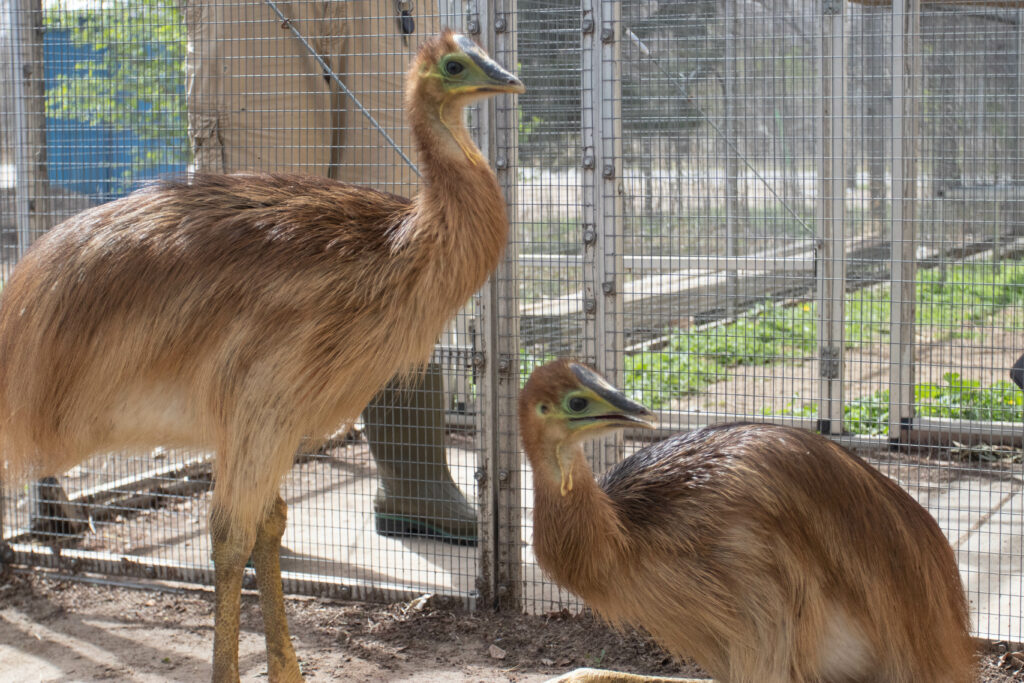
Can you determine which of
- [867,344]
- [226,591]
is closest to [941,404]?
[867,344]

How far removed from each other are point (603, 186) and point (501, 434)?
105cm

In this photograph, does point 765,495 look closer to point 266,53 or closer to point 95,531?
point 266,53

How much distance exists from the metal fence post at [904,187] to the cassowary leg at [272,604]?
3580mm

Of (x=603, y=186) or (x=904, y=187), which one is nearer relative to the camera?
(x=603, y=186)

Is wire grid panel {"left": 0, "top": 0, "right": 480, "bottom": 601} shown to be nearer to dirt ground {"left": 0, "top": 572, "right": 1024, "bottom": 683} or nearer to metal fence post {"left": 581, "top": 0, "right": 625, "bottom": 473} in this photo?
dirt ground {"left": 0, "top": 572, "right": 1024, "bottom": 683}

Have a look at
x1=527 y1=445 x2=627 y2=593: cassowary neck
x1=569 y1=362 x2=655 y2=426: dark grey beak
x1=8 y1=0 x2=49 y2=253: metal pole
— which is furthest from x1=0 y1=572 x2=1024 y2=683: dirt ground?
x1=8 y1=0 x2=49 y2=253: metal pole

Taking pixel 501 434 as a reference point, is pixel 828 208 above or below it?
above

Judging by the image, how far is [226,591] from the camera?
136 inches

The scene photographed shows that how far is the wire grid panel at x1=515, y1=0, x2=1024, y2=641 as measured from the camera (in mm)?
5145

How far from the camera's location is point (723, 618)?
297 centimetres

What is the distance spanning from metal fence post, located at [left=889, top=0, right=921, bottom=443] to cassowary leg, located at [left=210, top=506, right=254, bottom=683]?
3.78 metres

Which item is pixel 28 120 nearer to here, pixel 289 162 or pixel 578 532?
pixel 289 162

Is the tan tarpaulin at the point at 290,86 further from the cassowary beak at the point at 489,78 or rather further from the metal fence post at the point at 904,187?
the metal fence post at the point at 904,187

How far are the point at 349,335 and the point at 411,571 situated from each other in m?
1.89
